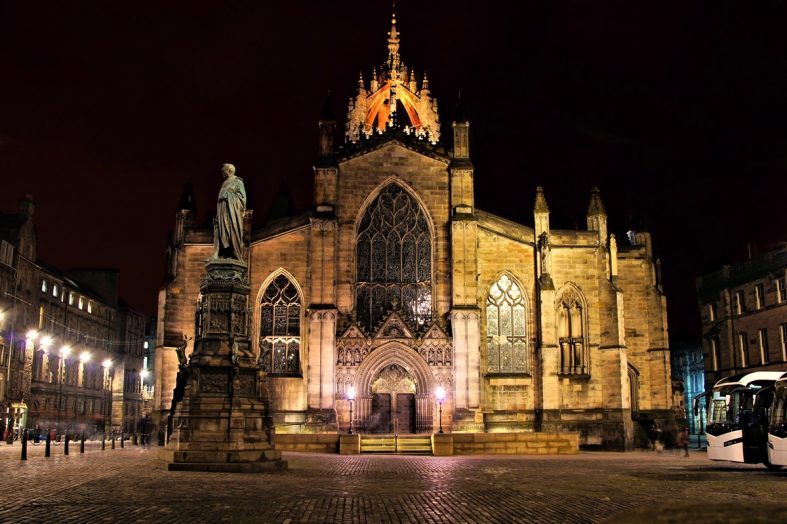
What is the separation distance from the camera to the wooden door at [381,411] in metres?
37.6

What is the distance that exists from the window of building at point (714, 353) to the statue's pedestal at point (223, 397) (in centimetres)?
4711

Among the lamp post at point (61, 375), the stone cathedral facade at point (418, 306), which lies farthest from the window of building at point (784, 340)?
the lamp post at point (61, 375)

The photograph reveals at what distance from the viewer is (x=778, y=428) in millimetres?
21797

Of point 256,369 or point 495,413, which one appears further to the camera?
point 495,413

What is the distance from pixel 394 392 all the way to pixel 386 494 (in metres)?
23.1

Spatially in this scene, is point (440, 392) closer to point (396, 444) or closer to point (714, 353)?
point (396, 444)

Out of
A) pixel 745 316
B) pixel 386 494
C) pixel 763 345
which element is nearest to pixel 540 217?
pixel 763 345

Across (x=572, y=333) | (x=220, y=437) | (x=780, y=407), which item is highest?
(x=572, y=333)

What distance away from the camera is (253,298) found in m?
37.6

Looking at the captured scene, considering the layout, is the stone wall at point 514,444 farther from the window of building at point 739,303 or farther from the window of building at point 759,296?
the window of building at point 739,303

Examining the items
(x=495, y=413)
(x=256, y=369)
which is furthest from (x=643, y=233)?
(x=256, y=369)

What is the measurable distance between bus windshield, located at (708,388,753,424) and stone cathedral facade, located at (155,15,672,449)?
10.7 meters

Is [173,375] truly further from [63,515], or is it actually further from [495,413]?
[63,515]

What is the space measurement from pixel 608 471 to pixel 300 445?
45.2ft
